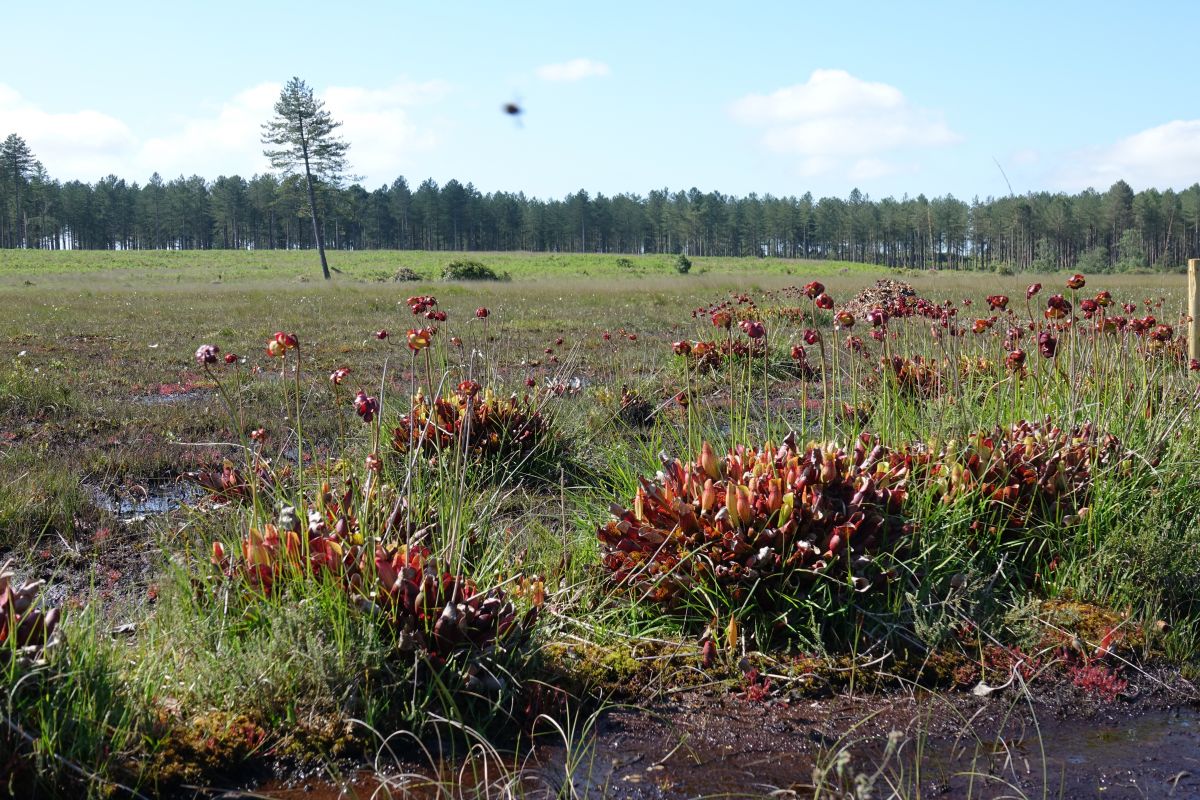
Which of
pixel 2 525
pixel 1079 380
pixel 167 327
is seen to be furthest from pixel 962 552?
pixel 167 327

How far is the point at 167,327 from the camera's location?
54.5 ft

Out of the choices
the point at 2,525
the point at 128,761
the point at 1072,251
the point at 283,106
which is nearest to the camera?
the point at 128,761

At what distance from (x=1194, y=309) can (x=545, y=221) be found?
113581 mm

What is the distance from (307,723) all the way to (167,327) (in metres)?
15.8

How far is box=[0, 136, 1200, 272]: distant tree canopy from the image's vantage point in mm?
95000

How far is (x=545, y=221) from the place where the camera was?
117 metres

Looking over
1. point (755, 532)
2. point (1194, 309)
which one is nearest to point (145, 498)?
point (755, 532)

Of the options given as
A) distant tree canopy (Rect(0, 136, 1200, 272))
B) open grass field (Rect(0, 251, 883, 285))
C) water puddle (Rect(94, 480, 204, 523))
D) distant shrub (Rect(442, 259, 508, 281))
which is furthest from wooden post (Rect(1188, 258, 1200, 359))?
distant tree canopy (Rect(0, 136, 1200, 272))

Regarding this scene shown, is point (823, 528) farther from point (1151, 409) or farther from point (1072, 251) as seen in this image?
point (1072, 251)

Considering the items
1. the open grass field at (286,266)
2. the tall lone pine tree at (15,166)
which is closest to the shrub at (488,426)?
the open grass field at (286,266)

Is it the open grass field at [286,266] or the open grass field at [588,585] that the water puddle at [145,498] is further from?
the open grass field at [286,266]

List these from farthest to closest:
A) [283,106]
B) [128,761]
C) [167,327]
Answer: [283,106]
[167,327]
[128,761]

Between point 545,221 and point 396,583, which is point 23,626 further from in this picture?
point 545,221

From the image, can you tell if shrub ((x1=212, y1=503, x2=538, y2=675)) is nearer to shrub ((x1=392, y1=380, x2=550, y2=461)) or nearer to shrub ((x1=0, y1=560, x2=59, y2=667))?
shrub ((x1=0, y1=560, x2=59, y2=667))
